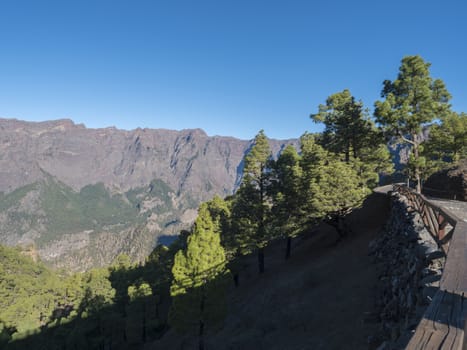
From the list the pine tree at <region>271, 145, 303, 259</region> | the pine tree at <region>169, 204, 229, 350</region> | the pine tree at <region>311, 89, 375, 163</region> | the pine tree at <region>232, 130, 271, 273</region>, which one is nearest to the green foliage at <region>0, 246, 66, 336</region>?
the pine tree at <region>169, 204, 229, 350</region>

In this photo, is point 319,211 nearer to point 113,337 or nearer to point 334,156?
point 334,156

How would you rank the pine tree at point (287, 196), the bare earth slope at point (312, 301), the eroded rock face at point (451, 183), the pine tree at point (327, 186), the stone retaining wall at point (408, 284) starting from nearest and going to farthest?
1. the stone retaining wall at point (408, 284)
2. the bare earth slope at point (312, 301)
3. the eroded rock face at point (451, 183)
4. the pine tree at point (327, 186)
5. the pine tree at point (287, 196)

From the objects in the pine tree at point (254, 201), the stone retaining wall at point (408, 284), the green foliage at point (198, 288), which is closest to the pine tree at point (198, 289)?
the green foliage at point (198, 288)

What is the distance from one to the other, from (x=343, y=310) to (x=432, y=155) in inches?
782

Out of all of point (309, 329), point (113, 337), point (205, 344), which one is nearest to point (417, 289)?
point (309, 329)

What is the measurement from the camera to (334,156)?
2659cm

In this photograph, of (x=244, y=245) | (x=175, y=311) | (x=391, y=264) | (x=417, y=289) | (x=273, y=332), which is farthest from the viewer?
(x=244, y=245)

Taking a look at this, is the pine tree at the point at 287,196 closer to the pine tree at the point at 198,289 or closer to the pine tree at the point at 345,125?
the pine tree at the point at 345,125

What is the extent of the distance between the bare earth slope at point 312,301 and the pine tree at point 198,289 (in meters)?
2.25

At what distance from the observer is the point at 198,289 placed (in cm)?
2209

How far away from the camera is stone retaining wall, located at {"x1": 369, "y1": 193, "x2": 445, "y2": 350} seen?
6.95 meters

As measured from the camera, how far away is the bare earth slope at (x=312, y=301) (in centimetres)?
1402

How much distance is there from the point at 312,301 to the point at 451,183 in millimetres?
13273

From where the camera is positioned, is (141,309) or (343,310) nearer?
(343,310)
